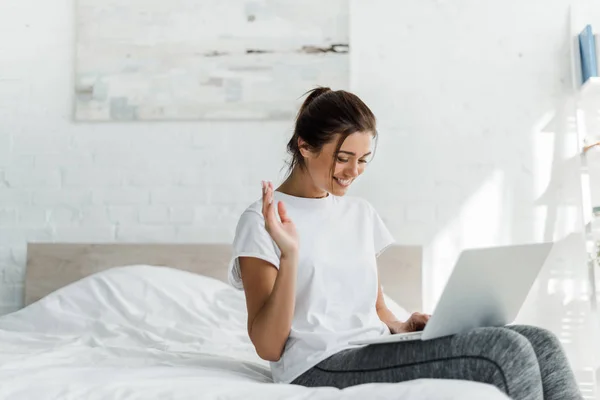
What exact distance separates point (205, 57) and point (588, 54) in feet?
5.03

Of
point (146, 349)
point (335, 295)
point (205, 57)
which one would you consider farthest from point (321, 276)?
point (205, 57)

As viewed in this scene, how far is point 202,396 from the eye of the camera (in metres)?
1.16

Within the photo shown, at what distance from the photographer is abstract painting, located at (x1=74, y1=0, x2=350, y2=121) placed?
2916 mm

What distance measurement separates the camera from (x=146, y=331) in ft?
7.26

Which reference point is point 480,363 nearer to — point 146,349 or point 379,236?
point 379,236

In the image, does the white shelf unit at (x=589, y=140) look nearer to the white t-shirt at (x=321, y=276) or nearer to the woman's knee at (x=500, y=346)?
the white t-shirt at (x=321, y=276)

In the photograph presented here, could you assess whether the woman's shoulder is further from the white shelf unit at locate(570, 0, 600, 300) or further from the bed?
the white shelf unit at locate(570, 0, 600, 300)

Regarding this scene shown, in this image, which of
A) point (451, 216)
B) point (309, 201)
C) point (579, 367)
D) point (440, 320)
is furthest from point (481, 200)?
point (440, 320)

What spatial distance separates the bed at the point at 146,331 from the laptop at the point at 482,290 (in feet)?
0.35

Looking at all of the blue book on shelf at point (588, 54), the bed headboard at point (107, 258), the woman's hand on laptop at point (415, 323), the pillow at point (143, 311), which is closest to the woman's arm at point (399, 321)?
the woman's hand on laptop at point (415, 323)

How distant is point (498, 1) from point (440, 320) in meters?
2.12

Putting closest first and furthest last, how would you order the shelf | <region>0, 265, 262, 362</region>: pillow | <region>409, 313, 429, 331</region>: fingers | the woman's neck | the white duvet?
the white duvet, <region>409, 313, 429, 331</region>: fingers, the woman's neck, <region>0, 265, 262, 362</region>: pillow, the shelf

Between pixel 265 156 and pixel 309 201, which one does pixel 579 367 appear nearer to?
pixel 265 156

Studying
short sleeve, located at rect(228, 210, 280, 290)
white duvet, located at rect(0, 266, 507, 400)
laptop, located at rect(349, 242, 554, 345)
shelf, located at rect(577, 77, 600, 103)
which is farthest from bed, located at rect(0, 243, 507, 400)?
shelf, located at rect(577, 77, 600, 103)
